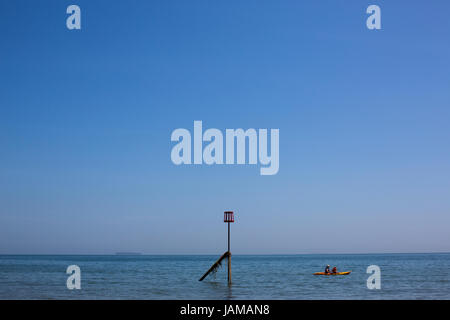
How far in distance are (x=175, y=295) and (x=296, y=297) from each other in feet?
34.5

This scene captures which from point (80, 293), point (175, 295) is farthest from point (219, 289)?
point (80, 293)
